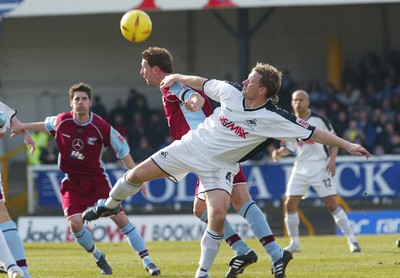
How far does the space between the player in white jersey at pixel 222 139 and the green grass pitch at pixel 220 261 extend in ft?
4.90

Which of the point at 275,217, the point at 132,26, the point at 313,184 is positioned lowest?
the point at 275,217

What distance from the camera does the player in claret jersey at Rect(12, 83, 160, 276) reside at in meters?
11.8

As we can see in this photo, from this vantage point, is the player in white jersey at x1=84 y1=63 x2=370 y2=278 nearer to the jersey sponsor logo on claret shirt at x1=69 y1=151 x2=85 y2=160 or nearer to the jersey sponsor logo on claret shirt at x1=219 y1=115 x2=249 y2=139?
the jersey sponsor logo on claret shirt at x1=219 y1=115 x2=249 y2=139

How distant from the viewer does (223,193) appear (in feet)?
32.0

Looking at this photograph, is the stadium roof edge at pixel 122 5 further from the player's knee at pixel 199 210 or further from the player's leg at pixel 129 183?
the player's leg at pixel 129 183

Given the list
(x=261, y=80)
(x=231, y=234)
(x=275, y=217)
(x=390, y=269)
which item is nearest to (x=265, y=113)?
(x=261, y=80)

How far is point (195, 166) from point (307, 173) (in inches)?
220

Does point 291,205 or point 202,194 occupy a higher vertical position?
point 202,194

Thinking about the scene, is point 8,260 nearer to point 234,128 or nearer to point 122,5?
point 234,128

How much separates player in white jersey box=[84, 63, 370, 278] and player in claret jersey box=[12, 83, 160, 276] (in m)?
1.71

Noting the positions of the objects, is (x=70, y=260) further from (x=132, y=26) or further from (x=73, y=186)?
(x=132, y=26)

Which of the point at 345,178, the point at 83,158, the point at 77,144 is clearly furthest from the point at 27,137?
the point at 345,178

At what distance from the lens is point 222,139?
9867 mm

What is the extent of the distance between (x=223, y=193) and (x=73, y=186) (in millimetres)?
2764
